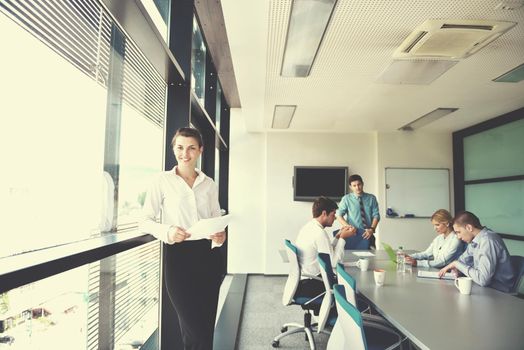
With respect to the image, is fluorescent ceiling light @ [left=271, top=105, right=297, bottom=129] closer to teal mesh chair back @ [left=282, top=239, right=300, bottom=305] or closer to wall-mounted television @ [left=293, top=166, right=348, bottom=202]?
wall-mounted television @ [left=293, top=166, right=348, bottom=202]

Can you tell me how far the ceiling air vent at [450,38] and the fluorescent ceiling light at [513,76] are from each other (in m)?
0.89

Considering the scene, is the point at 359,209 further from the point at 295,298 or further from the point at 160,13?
the point at 160,13

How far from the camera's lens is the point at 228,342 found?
336cm

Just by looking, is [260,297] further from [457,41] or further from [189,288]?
[457,41]

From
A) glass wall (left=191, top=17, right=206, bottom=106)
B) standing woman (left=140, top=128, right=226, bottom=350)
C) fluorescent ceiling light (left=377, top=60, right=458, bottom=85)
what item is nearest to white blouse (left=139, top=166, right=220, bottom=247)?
standing woman (left=140, top=128, right=226, bottom=350)

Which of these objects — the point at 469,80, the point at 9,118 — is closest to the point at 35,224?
the point at 9,118

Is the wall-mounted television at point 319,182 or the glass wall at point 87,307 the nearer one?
the glass wall at point 87,307

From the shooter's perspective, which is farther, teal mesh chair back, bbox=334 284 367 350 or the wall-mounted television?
the wall-mounted television

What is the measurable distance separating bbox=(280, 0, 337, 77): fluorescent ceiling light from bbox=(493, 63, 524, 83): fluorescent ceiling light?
211 centimetres

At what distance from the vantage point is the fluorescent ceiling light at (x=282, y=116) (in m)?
5.11

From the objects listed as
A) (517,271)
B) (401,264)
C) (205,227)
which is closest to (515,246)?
(517,271)

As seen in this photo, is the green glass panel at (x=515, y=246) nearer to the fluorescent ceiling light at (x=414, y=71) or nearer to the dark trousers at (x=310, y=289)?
the fluorescent ceiling light at (x=414, y=71)

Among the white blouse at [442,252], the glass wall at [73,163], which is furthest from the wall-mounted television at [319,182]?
the glass wall at [73,163]

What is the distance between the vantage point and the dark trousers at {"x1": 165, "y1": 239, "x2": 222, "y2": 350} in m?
1.79
